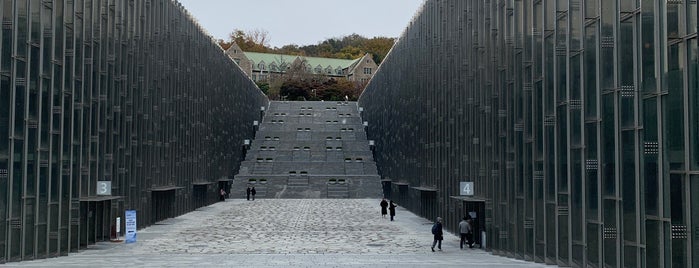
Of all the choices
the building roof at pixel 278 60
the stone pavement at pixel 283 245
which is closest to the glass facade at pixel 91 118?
the stone pavement at pixel 283 245

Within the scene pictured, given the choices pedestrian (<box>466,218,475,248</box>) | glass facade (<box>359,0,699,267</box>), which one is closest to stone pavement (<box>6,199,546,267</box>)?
pedestrian (<box>466,218,475,248</box>)

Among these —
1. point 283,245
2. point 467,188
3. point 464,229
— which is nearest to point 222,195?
point 283,245

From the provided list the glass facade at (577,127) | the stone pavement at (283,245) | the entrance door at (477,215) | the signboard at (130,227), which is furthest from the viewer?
the signboard at (130,227)

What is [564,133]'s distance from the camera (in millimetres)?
20219

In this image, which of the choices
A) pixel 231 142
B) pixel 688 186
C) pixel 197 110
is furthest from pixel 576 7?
pixel 231 142

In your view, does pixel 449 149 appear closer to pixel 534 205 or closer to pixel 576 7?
pixel 534 205

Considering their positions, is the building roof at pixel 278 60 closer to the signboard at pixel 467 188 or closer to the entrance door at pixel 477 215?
the entrance door at pixel 477 215

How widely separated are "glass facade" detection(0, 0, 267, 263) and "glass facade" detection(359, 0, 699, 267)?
14.0 meters

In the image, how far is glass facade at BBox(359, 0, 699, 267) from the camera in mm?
14383

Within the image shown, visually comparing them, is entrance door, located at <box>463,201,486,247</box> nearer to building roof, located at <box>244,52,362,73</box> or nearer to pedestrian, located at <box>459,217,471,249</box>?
pedestrian, located at <box>459,217,471,249</box>

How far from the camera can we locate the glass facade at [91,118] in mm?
22047

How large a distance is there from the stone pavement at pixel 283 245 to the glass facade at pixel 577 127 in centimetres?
238

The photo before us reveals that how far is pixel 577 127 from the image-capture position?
63.7 ft

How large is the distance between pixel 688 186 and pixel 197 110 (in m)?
→ 40.9
